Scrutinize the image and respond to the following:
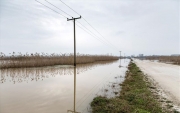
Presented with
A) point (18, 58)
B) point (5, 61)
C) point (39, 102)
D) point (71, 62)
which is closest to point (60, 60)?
point (71, 62)

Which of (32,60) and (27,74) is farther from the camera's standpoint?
(32,60)

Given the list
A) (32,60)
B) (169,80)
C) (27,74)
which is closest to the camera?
(169,80)

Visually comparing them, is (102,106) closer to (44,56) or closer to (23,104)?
(23,104)

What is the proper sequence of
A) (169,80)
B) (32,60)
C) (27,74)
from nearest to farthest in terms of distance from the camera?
→ (169,80)
(27,74)
(32,60)

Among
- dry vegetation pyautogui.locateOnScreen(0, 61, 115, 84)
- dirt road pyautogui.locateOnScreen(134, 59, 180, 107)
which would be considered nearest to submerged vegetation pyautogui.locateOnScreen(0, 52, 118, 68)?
dry vegetation pyautogui.locateOnScreen(0, 61, 115, 84)

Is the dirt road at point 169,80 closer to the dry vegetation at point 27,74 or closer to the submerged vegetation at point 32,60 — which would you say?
the dry vegetation at point 27,74

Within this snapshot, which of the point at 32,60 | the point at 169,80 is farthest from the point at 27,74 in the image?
the point at 169,80

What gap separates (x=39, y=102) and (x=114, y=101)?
2731 millimetres

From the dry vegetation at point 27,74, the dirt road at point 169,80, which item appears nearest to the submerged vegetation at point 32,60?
the dry vegetation at point 27,74

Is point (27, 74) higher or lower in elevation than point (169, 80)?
higher

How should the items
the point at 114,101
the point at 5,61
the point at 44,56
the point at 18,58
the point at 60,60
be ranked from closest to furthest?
the point at 114,101
the point at 5,61
the point at 18,58
the point at 44,56
the point at 60,60

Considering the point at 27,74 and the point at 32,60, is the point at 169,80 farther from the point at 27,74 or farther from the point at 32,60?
the point at 32,60

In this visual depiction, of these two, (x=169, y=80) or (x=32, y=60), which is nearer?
(x=169, y=80)

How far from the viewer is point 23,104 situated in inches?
188
